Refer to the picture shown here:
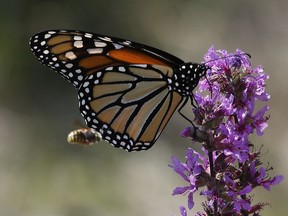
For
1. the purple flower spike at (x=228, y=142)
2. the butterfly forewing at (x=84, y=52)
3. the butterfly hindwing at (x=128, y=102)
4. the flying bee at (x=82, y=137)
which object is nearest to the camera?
the purple flower spike at (x=228, y=142)

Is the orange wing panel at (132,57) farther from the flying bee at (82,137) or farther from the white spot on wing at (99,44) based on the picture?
the flying bee at (82,137)

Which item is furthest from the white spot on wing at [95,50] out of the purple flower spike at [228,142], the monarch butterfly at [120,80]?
the purple flower spike at [228,142]

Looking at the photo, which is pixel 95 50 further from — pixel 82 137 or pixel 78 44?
pixel 82 137

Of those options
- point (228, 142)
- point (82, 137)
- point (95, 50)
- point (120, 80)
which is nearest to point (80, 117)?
point (82, 137)

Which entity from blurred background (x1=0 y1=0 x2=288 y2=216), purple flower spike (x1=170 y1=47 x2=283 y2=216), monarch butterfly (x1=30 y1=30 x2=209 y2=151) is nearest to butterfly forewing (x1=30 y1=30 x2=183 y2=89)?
monarch butterfly (x1=30 y1=30 x2=209 y2=151)

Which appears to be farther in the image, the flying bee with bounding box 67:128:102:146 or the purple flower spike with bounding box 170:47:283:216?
the flying bee with bounding box 67:128:102:146

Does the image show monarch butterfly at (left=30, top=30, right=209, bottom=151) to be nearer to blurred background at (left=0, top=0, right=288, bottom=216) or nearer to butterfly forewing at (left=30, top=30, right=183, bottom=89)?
butterfly forewing at (left=30, top=30, right=183, bottom=89)
